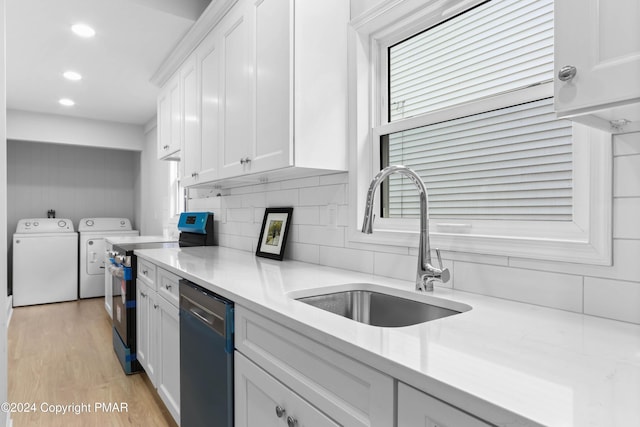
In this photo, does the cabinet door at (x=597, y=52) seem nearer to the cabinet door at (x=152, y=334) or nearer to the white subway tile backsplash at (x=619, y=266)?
the white subway tile backsplash at (x=619, y=266)

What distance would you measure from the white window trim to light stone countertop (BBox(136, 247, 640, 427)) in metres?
0.18

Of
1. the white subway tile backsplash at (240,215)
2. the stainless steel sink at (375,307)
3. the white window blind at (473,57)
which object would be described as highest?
the white window blind at (473,57)

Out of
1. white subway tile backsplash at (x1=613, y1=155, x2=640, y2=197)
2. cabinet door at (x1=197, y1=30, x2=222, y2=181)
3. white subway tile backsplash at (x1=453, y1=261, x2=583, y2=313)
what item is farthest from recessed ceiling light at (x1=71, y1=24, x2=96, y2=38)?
white subway tile backsplash at (x1=613, y1=155, x2=640, y2=197)

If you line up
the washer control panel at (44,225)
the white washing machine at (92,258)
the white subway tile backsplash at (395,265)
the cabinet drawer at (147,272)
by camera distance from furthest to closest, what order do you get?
the white washing machine at (92,258) → the washer control panel at (44,225) → the cabinet drawer at (147,272) → the white subway tile backsplash at (395,265)

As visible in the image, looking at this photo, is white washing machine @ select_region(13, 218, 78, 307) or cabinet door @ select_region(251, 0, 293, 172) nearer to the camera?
cabinet door @ select_region(251, 0, 293, 172)

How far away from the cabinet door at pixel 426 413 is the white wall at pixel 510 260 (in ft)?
2.07

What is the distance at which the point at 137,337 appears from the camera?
2.71m

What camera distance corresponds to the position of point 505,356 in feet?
2.32

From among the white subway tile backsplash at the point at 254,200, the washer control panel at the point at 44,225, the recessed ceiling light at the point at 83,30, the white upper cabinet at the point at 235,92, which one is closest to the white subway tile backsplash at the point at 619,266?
the white upper cabinet at the point at 235,92

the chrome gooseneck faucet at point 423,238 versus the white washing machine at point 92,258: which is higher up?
the chrome gooseneck faucet at point 423,238

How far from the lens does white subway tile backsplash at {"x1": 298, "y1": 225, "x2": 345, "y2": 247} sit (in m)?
1.85

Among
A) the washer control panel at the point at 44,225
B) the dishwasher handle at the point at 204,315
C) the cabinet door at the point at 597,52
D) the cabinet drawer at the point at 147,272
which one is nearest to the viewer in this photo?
the cabinet door at the point at 597,52

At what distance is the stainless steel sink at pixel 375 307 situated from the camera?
1.27 meters

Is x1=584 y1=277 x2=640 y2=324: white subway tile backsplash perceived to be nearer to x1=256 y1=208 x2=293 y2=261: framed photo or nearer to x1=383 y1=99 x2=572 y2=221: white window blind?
x1=383 y1=99 x2=572 y2=221: white window blind
